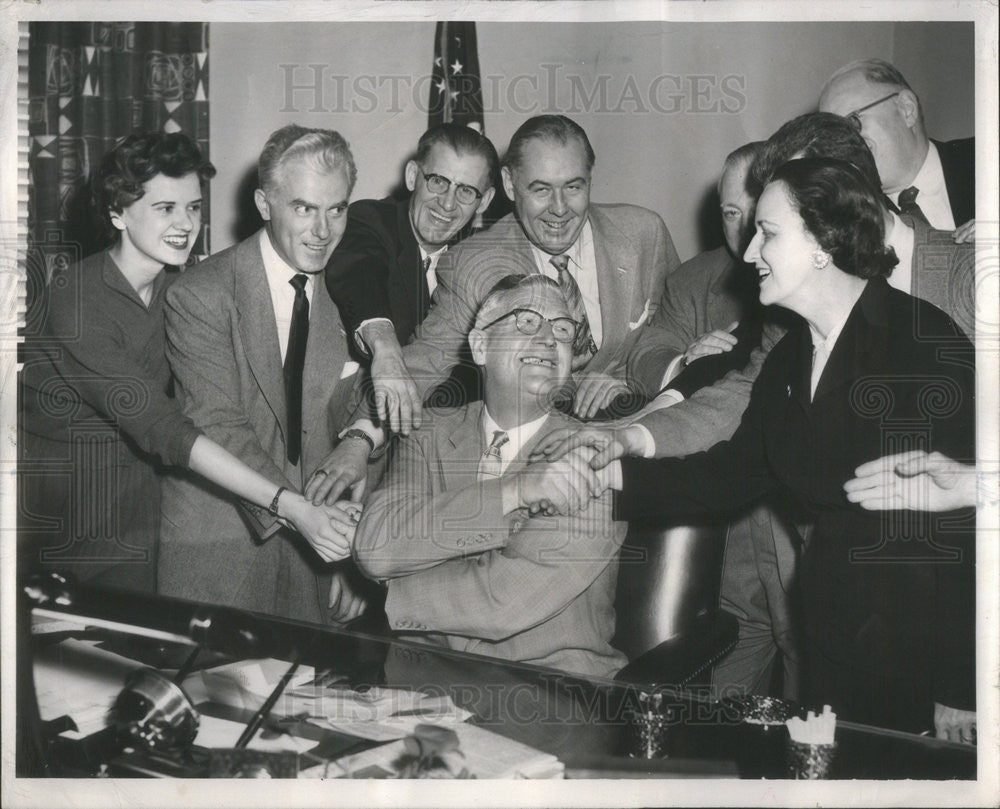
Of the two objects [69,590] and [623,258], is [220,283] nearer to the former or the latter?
[69,590]

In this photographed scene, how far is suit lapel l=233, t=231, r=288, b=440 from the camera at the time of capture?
3.20 m

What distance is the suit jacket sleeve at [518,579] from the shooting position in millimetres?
2900

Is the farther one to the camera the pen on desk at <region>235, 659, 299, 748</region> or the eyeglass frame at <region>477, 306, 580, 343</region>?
the eyeglass frame at <region>477, 306, 580, 343</region>

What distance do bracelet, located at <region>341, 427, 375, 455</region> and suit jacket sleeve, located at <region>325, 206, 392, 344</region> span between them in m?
0.31

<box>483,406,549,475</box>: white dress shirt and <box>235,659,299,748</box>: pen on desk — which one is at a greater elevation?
<box>483,406,549,475</box>: white dress shirt

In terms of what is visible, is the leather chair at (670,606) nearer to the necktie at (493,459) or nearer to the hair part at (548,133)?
the necktie at (493,459)

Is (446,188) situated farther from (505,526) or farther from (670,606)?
(670,606)

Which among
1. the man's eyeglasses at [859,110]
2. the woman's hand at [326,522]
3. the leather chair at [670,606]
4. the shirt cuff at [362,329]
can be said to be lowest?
A: the leather chair at [670,606]

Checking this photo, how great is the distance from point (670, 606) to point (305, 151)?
5.78 ft

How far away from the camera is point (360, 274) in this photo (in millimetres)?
3199

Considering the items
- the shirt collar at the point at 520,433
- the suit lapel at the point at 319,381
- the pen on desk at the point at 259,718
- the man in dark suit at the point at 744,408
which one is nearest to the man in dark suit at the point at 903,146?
the man in dark suit at the point at 744,408

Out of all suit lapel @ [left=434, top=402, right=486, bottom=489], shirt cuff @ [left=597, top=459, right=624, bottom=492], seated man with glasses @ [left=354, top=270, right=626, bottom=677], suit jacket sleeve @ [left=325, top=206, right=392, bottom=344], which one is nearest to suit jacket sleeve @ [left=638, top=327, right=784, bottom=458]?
shirt cuff @ [left=597, top=459, right=624, bottom=492]

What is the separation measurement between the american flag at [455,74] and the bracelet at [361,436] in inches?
38.6

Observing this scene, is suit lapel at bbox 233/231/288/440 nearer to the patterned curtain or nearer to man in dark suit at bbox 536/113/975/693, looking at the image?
the patterned curtain
